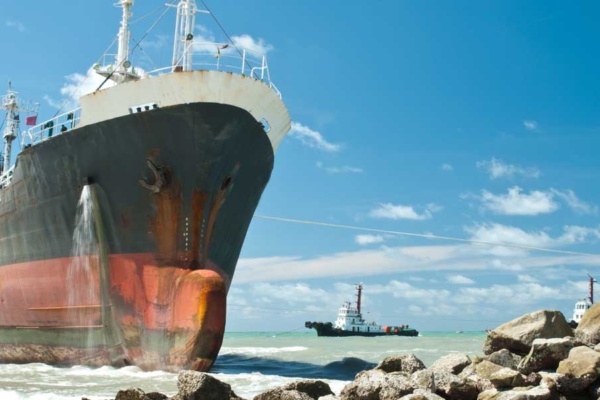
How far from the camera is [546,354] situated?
284 inches

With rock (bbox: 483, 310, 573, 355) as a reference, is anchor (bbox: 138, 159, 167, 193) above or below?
above

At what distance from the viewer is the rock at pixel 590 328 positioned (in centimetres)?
796

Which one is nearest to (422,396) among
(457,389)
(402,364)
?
(457,389)

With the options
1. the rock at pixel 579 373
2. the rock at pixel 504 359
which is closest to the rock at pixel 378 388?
the rock at pixel 504 359

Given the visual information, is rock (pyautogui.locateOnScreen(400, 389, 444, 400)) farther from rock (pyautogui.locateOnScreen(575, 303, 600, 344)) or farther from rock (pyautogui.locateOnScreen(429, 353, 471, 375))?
rock (pyautogui.locateOnScreen(575, 303, 600, 344))

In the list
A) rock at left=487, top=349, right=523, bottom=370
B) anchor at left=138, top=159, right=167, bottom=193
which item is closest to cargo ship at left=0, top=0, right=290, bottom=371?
anchor at left=138, top=159, right=167, bottom=193

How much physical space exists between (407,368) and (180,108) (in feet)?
21.9

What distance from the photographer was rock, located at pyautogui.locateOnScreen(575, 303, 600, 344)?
7.96m

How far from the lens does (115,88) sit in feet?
42.8

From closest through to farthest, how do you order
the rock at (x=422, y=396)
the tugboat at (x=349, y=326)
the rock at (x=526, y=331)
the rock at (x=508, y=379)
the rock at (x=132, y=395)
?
the rock at (x=422, y=396), the rock at (x=508, y=379), the rock at (x=132, y=395), the rock at (x=526, y=331), the tugboat at (x=349, y=326)

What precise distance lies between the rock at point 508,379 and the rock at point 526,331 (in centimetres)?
147

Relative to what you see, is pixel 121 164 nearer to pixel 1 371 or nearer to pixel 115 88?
pixel 115 88

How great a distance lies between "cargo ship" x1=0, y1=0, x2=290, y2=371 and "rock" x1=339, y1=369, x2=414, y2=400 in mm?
4630

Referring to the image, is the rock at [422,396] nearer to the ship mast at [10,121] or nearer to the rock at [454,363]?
the rock at [454,363]
